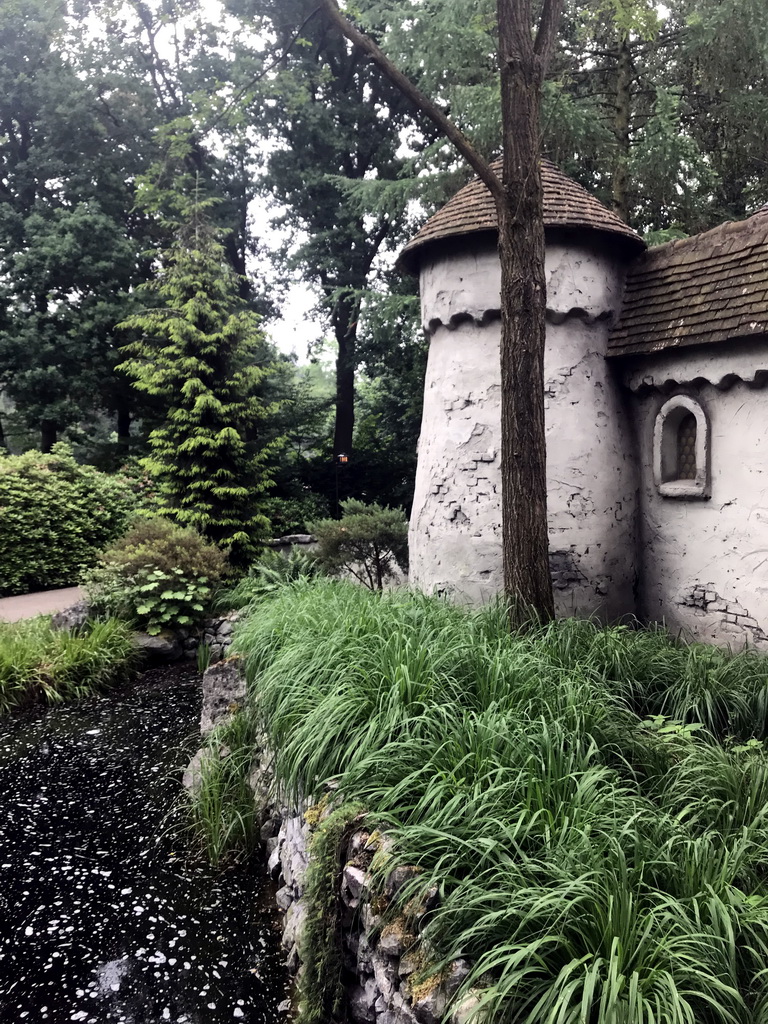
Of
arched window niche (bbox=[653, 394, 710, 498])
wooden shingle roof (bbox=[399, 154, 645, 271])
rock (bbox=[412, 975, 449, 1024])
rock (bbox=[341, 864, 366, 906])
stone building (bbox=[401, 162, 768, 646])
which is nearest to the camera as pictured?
rock (bbox=[412, 975, 449, 1024])

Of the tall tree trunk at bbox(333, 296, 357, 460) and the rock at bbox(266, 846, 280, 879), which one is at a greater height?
the tall tree trunk at bbox(333, 296, 357, 460)

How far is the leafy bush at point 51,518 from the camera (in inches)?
428

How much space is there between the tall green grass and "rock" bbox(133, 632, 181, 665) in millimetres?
3973

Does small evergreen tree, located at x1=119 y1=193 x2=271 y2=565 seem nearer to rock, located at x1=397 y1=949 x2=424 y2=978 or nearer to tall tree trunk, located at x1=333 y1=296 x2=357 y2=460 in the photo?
tall tree trunk, located at x1=333 y1=296 x2=357 y2=460

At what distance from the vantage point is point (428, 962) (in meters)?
2.20

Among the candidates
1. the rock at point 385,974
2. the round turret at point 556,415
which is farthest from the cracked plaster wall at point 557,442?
the rock at point 385,974

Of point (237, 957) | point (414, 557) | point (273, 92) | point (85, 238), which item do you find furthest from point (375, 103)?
point (237, 957)

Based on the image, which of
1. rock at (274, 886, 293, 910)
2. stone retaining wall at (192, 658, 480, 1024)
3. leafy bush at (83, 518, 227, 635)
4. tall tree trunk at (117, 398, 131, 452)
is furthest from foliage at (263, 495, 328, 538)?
stone retaining wall at (192, 658, 480, 1024)

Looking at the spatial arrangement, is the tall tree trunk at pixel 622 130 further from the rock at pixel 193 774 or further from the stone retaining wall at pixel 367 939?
the stone retaining wall at pixel 367 939

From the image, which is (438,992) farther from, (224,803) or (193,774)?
(193,774)

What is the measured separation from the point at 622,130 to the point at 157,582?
9827mm

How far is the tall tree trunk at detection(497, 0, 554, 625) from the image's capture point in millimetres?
4961

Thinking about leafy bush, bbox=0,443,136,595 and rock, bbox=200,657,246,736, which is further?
leafy bush, bbox=0,443,136,595

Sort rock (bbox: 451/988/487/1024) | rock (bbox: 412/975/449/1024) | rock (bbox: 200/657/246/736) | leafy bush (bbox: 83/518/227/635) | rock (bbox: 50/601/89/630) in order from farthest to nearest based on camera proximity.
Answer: leafy bush (bbox: 83/518/227/635), rock (bbox: 50/601/89/630), rock (bbox: 200/657/246/736), rock (bbox: 412/975/449/1024), rock (bbox: 451/988/487/1024)
